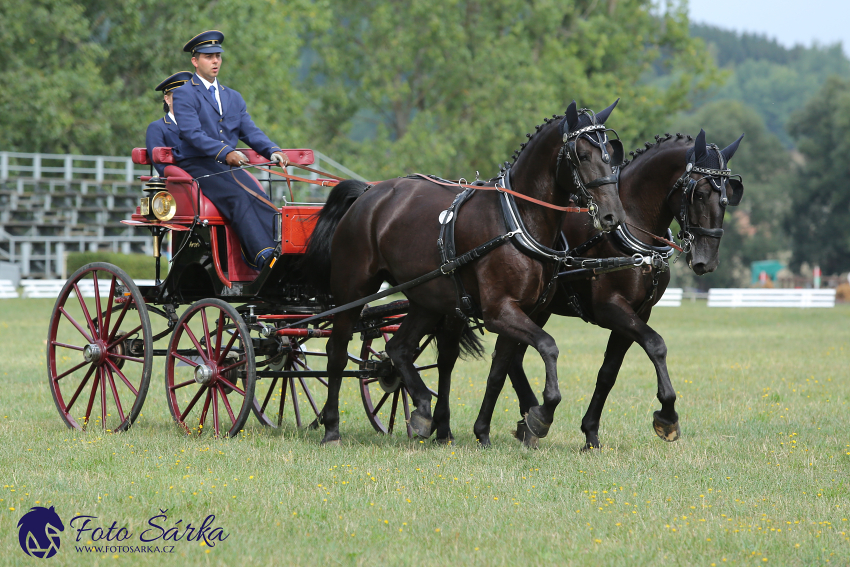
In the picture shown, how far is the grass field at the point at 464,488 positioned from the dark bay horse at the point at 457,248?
0.62 metres

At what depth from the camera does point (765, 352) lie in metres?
15.5

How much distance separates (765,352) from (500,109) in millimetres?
22428

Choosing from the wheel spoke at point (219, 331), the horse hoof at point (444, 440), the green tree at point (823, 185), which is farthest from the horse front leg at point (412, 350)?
the green tree at point (823, 185)

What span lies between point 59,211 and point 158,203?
1054 inches

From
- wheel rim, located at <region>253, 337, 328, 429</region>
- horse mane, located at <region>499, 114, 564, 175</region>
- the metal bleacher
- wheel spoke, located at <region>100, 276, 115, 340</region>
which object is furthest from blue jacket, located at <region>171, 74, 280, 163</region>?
the metal bleacher

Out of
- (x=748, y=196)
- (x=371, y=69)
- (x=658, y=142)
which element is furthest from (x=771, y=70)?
(x=658, y=142)

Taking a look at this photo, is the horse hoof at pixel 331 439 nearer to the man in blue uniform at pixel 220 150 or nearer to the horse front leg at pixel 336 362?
the horse front leg at pixel 336 362

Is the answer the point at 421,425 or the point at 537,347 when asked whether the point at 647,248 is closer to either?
the point at 537,347

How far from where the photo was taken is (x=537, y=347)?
6.21 metres

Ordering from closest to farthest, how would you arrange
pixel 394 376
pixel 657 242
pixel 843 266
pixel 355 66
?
pixel 657 242, pixel 394 376, pixel 355 66, pixel 843 266

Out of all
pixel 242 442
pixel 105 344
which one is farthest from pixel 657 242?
pixel 105 344

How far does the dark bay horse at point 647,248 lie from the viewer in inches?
271

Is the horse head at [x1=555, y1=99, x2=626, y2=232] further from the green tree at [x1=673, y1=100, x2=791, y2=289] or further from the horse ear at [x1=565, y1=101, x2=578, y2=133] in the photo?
the green tree at [x1=673, y1=100, x2=791, y2=289]

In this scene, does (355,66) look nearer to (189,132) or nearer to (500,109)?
(500,109)
